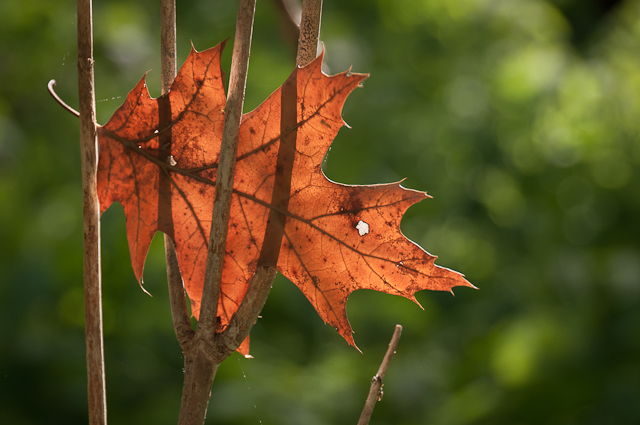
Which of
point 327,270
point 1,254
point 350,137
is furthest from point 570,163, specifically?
point 1,254

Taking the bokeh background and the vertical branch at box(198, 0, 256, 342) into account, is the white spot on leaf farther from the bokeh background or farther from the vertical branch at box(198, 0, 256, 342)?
the bokeh background

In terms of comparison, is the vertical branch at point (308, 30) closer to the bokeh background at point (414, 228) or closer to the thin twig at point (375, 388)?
the thin twig at point (375, 388)

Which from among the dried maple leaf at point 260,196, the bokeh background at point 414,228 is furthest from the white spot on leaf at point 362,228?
the bokeh background at point 414,228

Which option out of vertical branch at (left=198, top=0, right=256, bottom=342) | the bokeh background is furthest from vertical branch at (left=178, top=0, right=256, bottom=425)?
the bokeh background

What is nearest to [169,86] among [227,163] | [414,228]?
[227,163]

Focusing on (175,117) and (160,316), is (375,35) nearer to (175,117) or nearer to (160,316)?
(160,316)

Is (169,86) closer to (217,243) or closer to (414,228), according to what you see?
(217,243)
